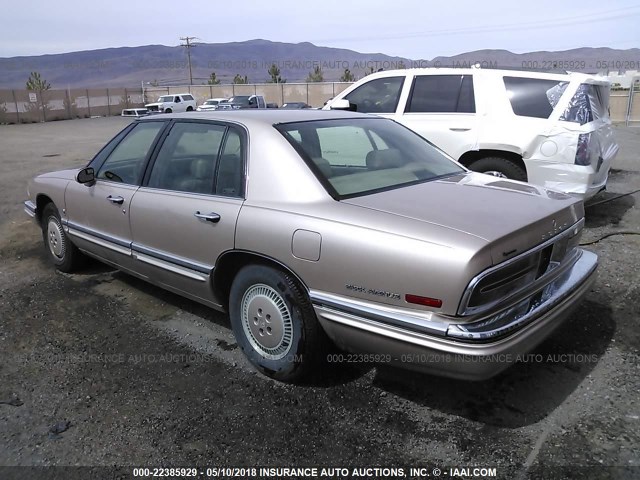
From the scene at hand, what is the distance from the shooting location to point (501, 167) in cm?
595

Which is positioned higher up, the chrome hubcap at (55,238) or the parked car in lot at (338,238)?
the parked car in lot at (338,238)

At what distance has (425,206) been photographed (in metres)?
2.68

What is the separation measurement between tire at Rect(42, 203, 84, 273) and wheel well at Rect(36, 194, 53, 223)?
0.05 m

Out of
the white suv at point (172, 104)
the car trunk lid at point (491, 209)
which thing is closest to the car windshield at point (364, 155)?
the car trunk lid at point (491, 209)

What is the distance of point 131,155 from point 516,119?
426 centimetres

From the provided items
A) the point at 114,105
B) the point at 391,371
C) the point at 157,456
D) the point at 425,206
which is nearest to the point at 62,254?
the point at 157,456

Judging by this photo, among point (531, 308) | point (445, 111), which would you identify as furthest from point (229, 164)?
point (445, 111)

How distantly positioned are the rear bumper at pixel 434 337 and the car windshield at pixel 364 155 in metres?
0.70

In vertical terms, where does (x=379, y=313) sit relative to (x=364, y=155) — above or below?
below

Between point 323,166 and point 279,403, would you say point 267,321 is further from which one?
point 323,166

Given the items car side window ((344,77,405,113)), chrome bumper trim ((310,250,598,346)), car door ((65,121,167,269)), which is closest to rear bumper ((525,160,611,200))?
car side window ((344,77,405,113))

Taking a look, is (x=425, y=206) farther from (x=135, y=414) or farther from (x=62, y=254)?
(x=62, y=254)

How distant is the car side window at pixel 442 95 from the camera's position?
6.32 meters

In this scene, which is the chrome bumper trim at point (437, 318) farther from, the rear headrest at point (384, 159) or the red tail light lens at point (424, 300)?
the rear headrest at point (384, 159)
